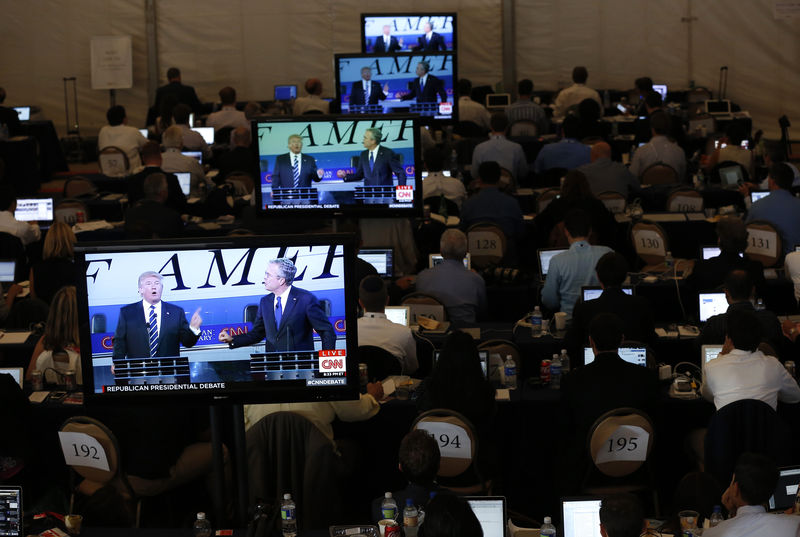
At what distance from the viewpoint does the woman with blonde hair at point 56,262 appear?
858 cm

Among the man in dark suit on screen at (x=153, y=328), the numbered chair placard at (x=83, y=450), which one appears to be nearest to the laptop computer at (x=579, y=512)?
the man in dark suit on screen at (x=153, y=328)

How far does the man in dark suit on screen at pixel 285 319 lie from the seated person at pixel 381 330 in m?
2.67

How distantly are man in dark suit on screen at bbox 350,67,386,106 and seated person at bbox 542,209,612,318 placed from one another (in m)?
5.13

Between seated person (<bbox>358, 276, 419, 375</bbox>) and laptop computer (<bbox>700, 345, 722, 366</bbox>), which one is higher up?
seated person (<bbox>358, 276, 419, 375</bbox>)

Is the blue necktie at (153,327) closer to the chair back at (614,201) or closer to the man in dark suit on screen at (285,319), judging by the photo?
the man in dark suit on screen at (285,319)

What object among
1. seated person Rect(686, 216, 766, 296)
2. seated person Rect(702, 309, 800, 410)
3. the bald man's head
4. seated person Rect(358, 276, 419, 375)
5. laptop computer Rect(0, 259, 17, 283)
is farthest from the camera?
the bald man's head

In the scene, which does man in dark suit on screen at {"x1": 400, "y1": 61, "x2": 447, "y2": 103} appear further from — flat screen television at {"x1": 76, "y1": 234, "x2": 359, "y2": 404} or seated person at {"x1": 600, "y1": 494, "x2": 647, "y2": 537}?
seated person at {"x1": 600, "y1": 494, "x2": 647, "y2": 537}

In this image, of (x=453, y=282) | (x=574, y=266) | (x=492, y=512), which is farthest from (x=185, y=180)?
(x=492, y=512)

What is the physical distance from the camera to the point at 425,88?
13.2m

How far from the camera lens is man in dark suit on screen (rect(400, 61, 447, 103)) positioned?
13203 millimetres

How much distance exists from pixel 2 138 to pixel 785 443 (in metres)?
12.5

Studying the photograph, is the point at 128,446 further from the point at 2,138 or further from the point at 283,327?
the point at 2,138

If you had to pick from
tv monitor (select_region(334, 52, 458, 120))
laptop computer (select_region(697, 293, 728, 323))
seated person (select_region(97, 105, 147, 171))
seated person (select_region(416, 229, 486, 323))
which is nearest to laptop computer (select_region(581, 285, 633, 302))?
laptop computer (select_region(697, 293, 728, 323))

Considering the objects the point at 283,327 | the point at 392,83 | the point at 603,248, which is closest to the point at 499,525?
the point at 283,327
